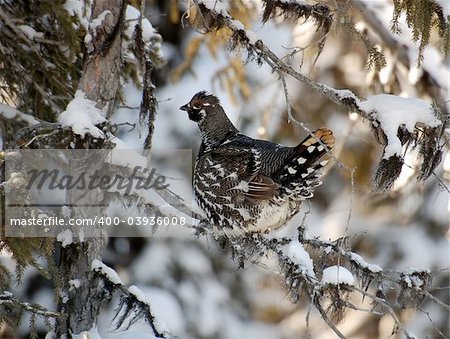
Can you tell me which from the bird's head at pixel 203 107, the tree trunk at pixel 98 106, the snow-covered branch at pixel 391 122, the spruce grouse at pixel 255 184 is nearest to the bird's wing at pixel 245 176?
the spruce grouse at pixel 255 184

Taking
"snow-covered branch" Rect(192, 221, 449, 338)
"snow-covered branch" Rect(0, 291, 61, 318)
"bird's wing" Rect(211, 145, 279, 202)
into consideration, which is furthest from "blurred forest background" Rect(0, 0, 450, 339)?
"bird's wing" Rect(211, 145, 279, 202)

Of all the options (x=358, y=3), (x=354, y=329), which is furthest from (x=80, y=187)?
(x=354, y=329)

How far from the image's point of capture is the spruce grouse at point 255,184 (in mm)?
5324

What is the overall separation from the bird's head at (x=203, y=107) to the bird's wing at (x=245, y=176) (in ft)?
1.80

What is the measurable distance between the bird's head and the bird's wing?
0.55 meters

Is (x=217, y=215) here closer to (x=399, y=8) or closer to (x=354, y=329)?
(x=399, y=8)

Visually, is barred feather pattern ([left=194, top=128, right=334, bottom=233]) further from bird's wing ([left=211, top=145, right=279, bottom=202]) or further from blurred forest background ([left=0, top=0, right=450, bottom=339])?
→ blurred forest background ([left=0, top=0, right=450, bottom=339])

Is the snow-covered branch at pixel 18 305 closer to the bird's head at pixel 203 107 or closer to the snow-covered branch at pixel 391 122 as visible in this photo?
the snow-covered branch at pixel 391 122

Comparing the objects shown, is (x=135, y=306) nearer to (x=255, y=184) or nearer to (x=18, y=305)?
(x=18, y=305)

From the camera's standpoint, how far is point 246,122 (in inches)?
464

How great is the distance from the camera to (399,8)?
4266 mm

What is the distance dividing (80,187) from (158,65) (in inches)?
60.4

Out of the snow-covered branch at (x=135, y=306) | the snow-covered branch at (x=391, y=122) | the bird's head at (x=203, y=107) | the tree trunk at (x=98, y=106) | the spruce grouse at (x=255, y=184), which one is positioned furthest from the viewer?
the bird's head at (x=203, y=107)

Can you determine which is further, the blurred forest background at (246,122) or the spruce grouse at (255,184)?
the blurred forest background at (246,122)
